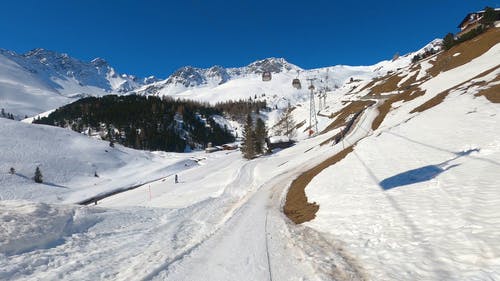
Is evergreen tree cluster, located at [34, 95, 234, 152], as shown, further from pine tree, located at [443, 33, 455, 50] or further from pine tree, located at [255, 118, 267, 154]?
pine tree, located at [443, 33, 455, 50]

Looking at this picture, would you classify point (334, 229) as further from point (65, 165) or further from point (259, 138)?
point (65, 165)

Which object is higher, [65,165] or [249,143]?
[249,143]

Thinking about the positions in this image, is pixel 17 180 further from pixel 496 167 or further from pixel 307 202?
pixel 496 167

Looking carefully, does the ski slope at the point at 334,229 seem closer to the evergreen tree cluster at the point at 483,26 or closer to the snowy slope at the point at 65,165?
the snowy slope at the point at 65,165

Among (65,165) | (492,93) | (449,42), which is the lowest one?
(65,165)

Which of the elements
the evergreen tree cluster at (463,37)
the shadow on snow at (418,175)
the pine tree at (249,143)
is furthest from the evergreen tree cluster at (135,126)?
the shadow on snow at (418,175)

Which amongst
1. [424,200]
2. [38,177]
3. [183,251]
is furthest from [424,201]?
[38,177]

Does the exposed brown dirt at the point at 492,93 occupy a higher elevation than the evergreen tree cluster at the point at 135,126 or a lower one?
lower

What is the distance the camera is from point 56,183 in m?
75.8

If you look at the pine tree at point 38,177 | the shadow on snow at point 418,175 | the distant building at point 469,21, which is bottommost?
the shadow on snow at point 418,175

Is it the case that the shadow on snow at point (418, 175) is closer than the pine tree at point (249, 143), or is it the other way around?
the shadow on snow at point (418, 175)

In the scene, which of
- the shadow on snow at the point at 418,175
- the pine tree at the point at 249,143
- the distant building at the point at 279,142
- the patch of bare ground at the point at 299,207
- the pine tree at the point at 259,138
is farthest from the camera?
the distant building at the point at 279,142

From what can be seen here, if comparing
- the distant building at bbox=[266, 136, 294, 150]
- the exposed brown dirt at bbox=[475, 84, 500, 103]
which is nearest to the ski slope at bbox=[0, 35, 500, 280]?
the exposed brown dirt at bbox=[475, 84, 500, 103]

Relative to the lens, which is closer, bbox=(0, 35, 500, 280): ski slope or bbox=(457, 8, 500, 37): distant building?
bbox=(0, 35, 500, 280): ski slope
